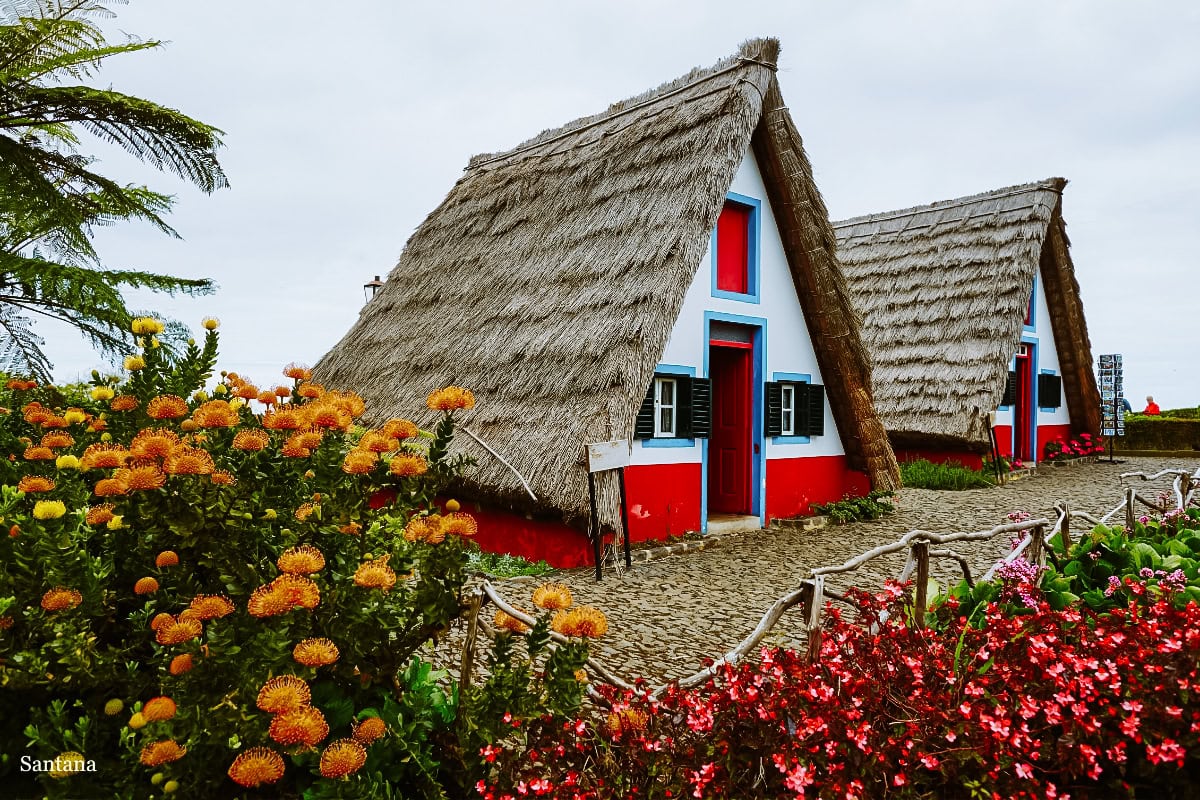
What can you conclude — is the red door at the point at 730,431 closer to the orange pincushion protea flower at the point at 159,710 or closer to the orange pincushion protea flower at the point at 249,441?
the orange pincushion protea flower at the point at 249,441

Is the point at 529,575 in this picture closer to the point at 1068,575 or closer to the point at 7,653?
the point at 1068,575

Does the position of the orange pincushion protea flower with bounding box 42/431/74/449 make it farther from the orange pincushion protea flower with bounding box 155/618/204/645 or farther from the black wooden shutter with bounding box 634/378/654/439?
the black wooden shutter with bounding box 634/378/654/439

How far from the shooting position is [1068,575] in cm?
452

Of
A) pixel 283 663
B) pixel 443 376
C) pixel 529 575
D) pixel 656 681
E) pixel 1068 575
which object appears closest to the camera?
pixel 283 663

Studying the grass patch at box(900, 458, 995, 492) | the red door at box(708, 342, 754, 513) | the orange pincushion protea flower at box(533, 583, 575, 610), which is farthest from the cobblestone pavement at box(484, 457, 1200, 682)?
the orange pincushion protea flower at box(533, 583, 575, 610)

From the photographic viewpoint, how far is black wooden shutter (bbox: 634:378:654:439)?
322 inches

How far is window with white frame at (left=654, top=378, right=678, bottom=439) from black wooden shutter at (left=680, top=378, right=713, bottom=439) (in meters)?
0.18

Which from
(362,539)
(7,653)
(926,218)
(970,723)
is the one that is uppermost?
(926,218)

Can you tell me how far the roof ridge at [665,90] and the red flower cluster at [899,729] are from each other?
26.4ft

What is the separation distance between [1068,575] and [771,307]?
5821 millimetres

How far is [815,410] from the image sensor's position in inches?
412

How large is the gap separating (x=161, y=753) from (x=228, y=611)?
360 mm

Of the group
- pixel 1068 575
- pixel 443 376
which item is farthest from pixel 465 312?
pixel 1068 575

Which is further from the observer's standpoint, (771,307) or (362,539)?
(771,307)
